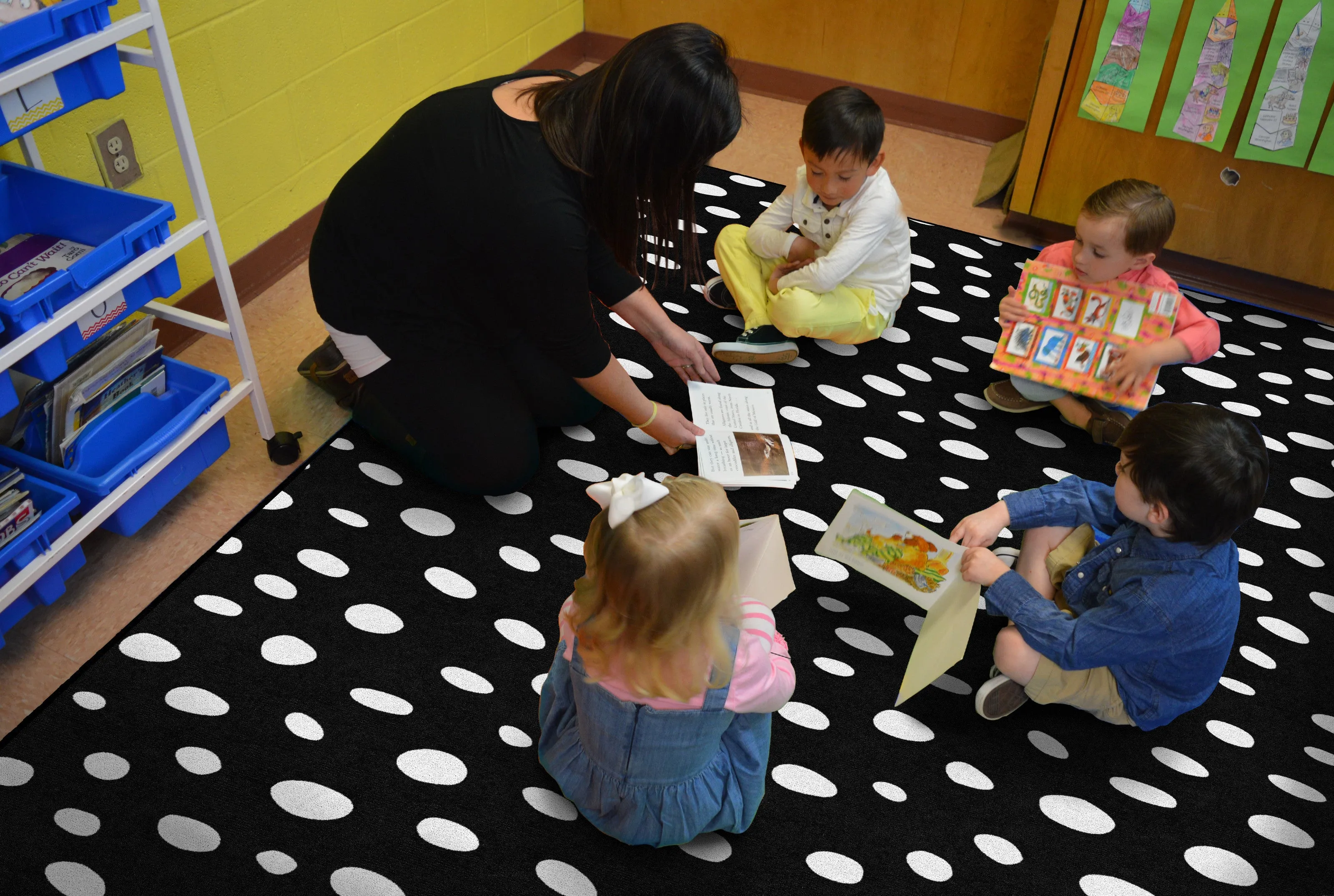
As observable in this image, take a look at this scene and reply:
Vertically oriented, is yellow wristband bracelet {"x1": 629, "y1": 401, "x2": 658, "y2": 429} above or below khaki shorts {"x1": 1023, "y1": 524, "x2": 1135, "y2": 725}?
above

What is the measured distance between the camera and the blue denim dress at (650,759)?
4.56ft

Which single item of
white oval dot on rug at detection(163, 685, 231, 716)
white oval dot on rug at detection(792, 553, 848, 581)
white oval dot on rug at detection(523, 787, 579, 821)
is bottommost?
white oval dot on rug at detection(523, 787, 579, 821)

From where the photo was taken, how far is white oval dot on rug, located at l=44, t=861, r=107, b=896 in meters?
1.50

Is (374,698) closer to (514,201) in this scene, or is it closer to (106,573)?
(106,573)

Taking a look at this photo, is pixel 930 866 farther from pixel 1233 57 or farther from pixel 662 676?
pixel 1233 57

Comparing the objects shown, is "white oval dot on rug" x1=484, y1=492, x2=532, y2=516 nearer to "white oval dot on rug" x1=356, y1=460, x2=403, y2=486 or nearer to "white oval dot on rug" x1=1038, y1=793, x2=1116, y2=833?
"white oval dot on rug" x1=356, y1=460, x2=403, y2=486

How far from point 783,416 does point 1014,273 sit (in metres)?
0.99

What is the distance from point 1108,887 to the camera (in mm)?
1589

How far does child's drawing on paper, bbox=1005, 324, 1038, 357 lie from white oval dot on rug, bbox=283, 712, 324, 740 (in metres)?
1.70

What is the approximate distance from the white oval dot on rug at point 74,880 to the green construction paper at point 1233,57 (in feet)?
9.51

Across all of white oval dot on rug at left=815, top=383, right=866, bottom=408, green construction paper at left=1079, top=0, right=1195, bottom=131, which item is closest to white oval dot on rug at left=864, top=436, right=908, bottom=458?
white oval dot on rug at left=815, top=383, right=866, bottom=408

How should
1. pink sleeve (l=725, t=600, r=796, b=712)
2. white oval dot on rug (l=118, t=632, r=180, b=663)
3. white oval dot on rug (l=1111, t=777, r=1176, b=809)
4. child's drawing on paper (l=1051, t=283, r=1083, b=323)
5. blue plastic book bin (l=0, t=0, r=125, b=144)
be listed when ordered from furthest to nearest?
child's drawing on paper (l=1051, t=283, r=1083, b=323) < white oval dot on rug (l=118, t=632, r=180, b=663) < white oval dot on rug (l=1111, t=777, r=1176, b=809) < blue plastic book bin (l=0, t=0, r=125, b=144) < pink sleeve (l=725, t=600, r=796, b=712)

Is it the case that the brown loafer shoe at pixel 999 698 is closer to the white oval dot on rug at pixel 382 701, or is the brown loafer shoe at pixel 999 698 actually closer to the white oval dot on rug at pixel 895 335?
the white oval dot on rug at pixel 382 701

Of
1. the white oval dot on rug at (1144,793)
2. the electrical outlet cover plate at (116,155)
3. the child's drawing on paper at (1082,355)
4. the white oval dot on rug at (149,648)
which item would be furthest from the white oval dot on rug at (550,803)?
the electrical outlet cover plate at (116,155)
